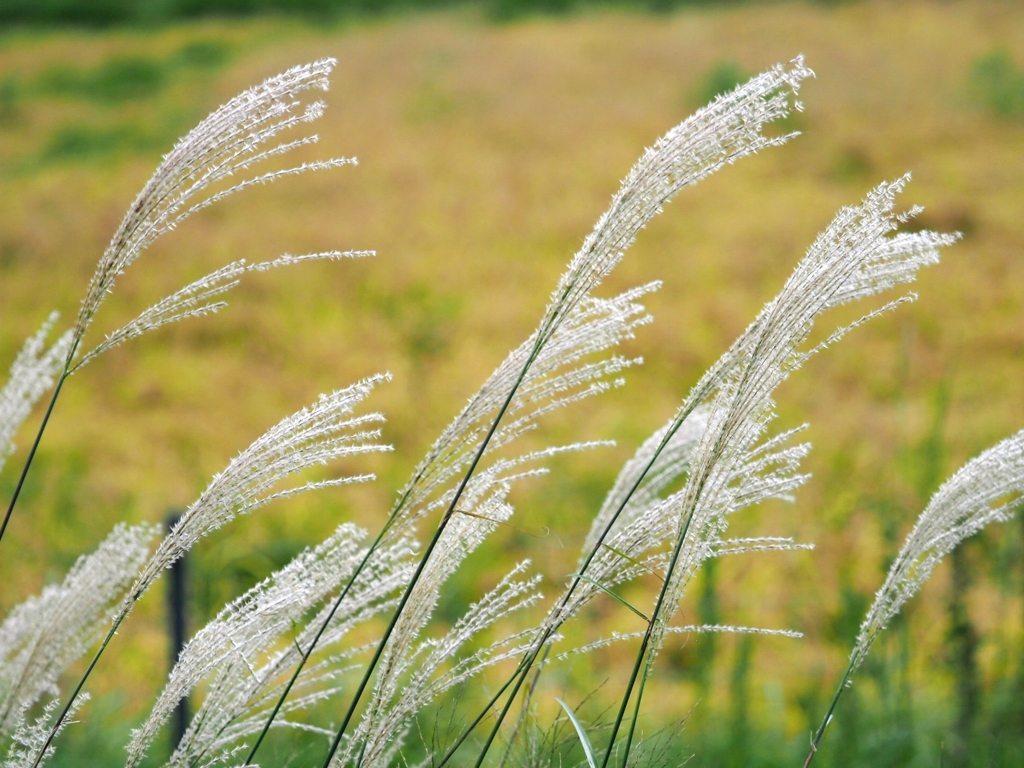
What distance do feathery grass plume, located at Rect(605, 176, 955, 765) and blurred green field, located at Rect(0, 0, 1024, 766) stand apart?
0.78 metres

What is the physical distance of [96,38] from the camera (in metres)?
8.47

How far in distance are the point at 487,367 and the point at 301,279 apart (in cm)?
165

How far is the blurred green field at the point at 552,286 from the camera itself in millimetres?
1863

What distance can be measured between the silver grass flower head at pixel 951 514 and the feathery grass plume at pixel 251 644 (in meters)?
0.34

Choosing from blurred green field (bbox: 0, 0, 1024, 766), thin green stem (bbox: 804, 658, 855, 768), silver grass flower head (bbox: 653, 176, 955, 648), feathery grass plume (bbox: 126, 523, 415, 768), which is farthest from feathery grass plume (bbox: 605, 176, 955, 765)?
blurred green field (bbox: 0, 0, 1024, 766)

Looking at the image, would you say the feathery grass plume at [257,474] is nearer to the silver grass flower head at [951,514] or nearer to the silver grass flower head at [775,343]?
the silver grass flower head at [775,343]

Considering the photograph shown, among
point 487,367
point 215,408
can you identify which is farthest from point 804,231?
point 215,408

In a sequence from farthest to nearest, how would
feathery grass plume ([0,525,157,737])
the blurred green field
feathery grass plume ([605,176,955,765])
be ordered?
1. the blurred green field
2. feathery grass plume ([0,525,157,737])
3. feathery grass plume ([605,176,955,765])

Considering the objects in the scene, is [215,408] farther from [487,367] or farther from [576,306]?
[576,306]

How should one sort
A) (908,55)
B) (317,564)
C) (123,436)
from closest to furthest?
(317,564), (123,436), (908,55)

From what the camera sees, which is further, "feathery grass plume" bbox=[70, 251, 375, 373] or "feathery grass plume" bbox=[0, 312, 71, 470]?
"feathery grass plume" bbox=[0, 312, 71, 470]

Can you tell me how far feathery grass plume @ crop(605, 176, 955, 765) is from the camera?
514 millimetres

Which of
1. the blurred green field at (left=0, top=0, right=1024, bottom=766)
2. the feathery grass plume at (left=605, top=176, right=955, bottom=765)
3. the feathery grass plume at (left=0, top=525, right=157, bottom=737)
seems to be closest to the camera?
the feathery grass plume at (left=605, top=176, right=955, bottom=765)

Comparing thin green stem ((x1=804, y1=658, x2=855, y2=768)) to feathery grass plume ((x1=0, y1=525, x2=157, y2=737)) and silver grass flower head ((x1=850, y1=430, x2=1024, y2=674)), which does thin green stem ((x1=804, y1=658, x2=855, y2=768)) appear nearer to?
silver grass flower head ((x1=850, y1=430, x2=1024, y2=674))
